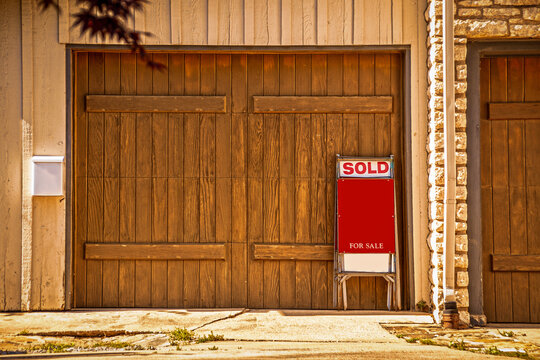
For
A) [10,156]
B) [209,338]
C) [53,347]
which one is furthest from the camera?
[10,156]

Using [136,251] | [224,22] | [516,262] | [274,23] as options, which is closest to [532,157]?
[516,262]

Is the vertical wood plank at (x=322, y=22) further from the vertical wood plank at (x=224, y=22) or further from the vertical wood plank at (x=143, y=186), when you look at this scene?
the vertical wood plank at (x=143, y=186)

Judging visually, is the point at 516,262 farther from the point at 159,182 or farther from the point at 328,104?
the point at 159,182

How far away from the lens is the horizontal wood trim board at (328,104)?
23.5ft

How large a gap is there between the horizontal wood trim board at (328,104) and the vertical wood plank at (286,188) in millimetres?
105

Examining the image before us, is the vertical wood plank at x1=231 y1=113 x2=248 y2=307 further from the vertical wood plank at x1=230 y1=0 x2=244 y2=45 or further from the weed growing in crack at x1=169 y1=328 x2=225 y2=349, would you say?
the weed growing in crack at x1=169 y1=328 x2=225 y2=349

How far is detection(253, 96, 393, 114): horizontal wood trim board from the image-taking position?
7.15m

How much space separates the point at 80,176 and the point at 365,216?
305cm

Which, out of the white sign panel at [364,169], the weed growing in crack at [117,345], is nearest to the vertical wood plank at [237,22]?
the white sign panel at [364,169]

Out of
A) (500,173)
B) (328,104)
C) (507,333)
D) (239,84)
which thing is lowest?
(507,333)

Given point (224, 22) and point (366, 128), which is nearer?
point (224, 22)

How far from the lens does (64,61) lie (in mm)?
6969

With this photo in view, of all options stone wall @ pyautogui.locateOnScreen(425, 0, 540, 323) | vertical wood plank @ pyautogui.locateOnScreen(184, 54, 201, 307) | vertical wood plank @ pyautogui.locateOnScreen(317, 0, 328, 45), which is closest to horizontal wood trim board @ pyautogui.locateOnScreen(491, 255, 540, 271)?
stone wall @ pyautogui.locateOnScreen(425, 0, 540, 323)

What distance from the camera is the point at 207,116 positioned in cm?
718
